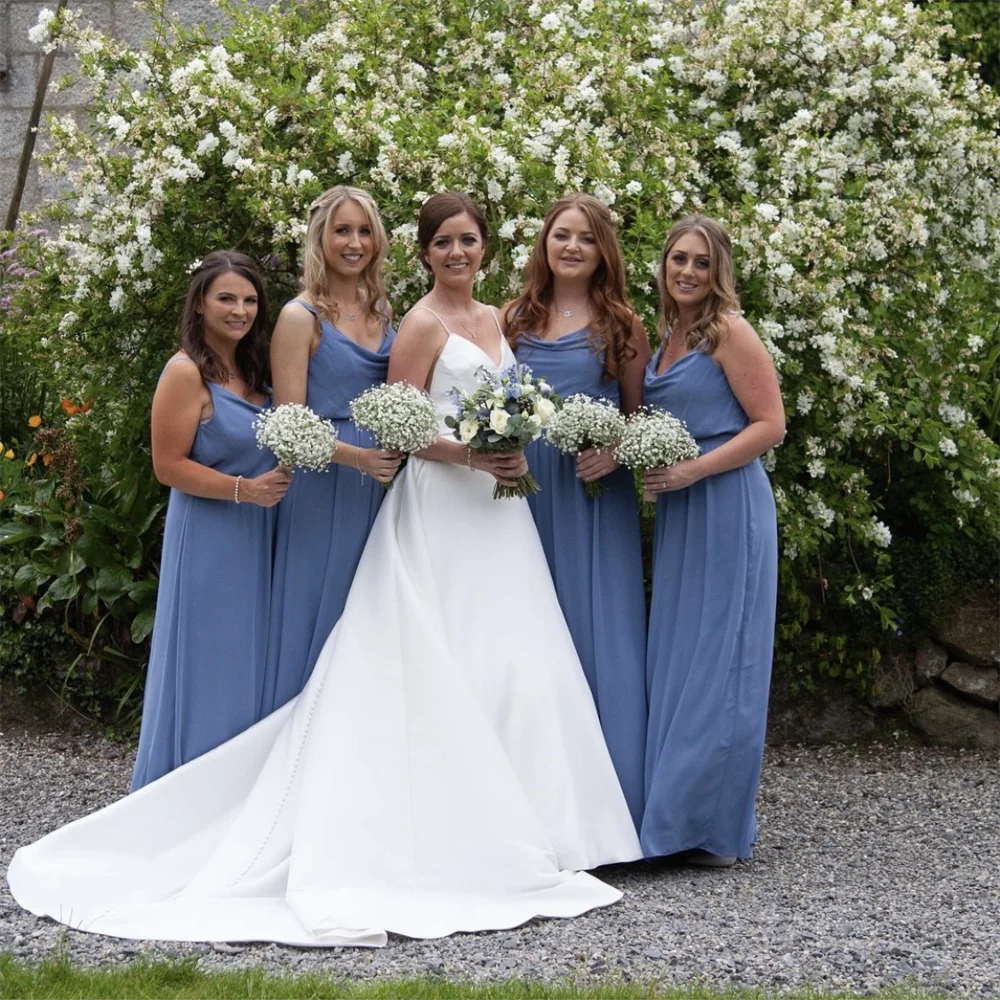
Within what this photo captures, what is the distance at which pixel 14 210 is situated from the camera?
30.5 feet

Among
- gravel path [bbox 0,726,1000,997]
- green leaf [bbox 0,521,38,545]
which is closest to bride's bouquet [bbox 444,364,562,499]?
gravel path [bbox 0,726,1000,997]

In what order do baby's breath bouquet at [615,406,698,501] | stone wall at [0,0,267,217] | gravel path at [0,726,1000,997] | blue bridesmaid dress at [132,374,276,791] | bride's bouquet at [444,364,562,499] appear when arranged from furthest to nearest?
stone wall at [0,0,267,217] < blue bridesmaid dress at [132,374,276,791] < baby's breath bouquet at [615,406,698,501] < bride's bouquet at [444,364,562,499] < gravel path at [0,726,1000,997]

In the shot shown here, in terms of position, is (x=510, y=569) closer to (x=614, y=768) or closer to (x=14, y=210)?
(x=614, y=768)

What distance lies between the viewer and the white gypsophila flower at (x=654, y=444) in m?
5.09

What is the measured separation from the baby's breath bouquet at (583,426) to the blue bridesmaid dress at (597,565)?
0.24 metres

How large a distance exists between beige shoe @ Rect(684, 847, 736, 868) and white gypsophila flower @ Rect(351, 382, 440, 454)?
1773 mm

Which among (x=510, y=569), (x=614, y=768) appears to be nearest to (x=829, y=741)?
(x=614, y=768)

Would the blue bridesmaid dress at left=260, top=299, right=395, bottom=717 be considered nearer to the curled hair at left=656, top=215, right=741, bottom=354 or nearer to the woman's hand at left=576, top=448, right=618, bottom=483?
the woman's hand at left=576, top=448, right=618, bottom=483

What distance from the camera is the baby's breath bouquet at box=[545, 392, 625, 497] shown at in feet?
16.9

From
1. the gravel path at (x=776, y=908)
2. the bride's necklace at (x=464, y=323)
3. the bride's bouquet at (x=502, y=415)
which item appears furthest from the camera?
the bride's necklace at (x=464, y=323)

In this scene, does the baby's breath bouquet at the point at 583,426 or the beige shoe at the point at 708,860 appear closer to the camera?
the baby's breath bouquet at the point at 583,426

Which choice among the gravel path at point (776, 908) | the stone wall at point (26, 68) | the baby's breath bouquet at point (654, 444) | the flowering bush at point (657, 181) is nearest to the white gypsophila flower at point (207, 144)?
the flowering bush at point (657, 181)

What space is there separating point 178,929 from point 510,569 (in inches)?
63.6

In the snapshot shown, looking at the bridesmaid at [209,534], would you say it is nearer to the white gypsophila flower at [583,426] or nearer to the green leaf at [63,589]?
the white gypsophila flower at [583,426]
